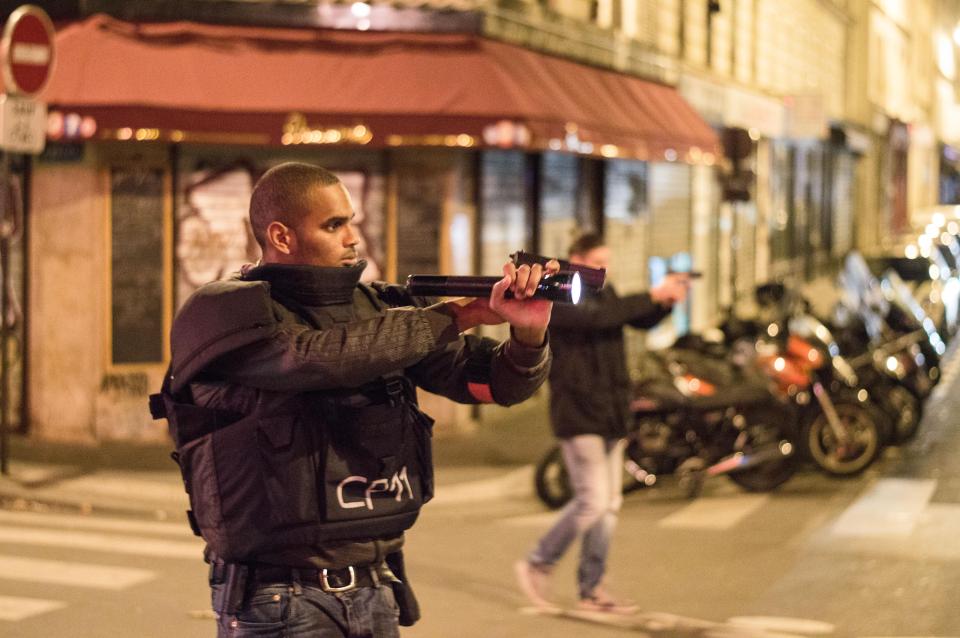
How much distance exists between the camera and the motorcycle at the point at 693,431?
34.9 feet

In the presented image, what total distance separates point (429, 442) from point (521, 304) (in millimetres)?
528

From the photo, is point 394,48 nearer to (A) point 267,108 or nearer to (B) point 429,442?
(A) point 267,108

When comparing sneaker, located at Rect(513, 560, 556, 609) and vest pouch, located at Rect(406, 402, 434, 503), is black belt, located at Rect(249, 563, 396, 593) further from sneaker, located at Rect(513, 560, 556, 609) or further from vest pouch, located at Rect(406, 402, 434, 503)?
sneaker, located at Rect(513, 560, 556, 609)

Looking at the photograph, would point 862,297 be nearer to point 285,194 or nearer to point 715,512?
point 715,512

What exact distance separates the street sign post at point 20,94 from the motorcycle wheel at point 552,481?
3.83 meters

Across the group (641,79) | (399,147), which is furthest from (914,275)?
(399,147)

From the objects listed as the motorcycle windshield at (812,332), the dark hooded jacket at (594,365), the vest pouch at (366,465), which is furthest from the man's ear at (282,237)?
the motorcycle windshield at (812,332)

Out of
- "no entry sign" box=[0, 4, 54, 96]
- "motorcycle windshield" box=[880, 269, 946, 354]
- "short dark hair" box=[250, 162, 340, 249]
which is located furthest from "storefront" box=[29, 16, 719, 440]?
"short dark hair" box=[250, 162, 340, 249]

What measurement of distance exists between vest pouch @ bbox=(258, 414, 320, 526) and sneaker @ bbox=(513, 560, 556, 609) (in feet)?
13.5

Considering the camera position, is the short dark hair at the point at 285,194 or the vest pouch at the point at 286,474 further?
the short dark hair at the point at 285,194

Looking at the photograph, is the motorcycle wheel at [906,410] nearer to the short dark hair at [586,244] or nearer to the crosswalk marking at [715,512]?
the crosswalk marking at [715,512]

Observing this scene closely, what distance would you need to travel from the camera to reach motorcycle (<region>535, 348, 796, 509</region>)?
10625 mm

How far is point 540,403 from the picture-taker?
1554cm

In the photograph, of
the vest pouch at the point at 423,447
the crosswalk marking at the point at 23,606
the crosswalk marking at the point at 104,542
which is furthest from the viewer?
the crosswalk marking at the point at 104,542
